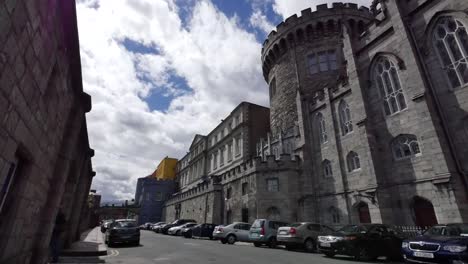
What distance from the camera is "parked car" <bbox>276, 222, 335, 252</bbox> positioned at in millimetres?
13289

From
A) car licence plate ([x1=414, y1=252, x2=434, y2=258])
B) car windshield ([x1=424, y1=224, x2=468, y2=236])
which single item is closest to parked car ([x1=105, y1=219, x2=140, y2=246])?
car licence plate ([x1=414, y1=252, x2=434, y2=258])

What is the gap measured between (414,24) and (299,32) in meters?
14.3

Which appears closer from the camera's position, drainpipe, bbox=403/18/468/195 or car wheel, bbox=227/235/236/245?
drainpipe, bbox=403/18/468/195

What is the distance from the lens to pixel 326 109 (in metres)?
21.7

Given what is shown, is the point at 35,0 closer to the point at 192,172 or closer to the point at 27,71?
the point at 27,71

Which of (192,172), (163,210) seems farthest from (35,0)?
(163,210)

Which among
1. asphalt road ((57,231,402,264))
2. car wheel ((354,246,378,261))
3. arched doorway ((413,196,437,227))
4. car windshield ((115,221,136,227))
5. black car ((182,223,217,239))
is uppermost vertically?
arched doorway ((413,196,437,227))

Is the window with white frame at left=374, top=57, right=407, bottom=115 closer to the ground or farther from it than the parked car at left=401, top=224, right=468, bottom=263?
farther from it

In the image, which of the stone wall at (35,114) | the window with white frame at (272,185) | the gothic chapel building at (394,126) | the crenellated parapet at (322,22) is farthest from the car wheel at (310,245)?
the crenellated parapet at (322,22)

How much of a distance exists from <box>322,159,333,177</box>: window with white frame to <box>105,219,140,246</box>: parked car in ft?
49.0

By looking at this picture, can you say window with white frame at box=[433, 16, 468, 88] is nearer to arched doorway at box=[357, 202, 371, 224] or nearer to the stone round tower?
arched doorway at box=[357, 202, 371, 224]

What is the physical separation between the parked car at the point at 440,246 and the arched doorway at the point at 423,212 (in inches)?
210

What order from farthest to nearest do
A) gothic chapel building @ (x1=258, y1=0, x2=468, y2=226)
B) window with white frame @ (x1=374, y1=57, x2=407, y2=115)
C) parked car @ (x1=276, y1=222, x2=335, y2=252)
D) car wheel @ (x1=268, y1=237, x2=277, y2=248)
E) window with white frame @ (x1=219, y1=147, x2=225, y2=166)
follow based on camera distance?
window with white frame @ (x1=219, y1=147, x2=225, y2=166), window with white frame @ (x1=374, y1=57, x2=407, y2=115), car wheel @ (x1=268, y1=237, x2=277, y2=248), parked car @ (x1=276, y1=222, x2=335, y2=252), gothic chapel building @ (x1=258, y1=0, x2=468, y2=226)

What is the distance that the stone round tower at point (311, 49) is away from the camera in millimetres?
26875
